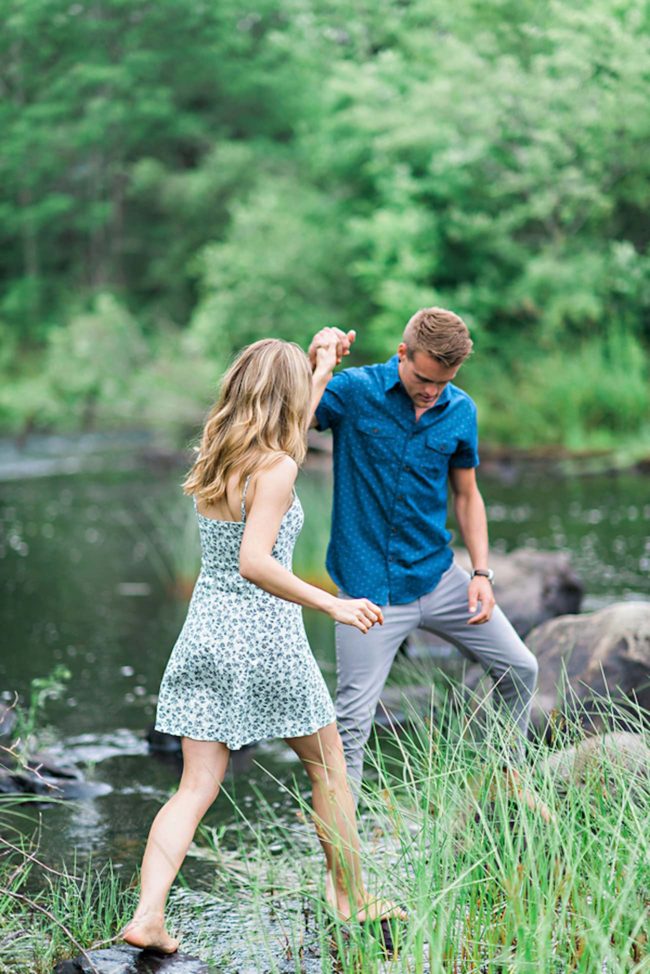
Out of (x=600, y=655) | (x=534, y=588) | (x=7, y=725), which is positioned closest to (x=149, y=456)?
(x=534, y=588)

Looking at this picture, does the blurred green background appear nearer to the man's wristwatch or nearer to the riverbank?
the riverbank

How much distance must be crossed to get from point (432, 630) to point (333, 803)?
0.92m

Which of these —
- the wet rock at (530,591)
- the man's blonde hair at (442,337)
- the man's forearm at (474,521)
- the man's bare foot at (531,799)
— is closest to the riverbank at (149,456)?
the wet rock at (530,591)

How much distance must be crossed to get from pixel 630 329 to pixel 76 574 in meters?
11.9

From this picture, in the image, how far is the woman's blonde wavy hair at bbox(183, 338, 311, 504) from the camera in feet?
11.0

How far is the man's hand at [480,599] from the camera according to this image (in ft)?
13.4

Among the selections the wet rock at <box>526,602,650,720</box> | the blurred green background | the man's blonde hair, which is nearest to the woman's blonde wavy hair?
the man's blonde hair

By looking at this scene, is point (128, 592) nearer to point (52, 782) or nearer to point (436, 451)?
point (52, 782)

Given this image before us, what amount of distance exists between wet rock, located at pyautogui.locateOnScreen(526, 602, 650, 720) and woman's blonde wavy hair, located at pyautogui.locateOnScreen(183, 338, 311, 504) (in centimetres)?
211

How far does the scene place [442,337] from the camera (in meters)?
3.83

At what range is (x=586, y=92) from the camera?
779 inches

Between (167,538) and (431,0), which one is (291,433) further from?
(431,0)

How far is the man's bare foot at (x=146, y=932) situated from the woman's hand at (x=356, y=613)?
2.85 feet

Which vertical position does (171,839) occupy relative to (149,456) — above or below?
above
